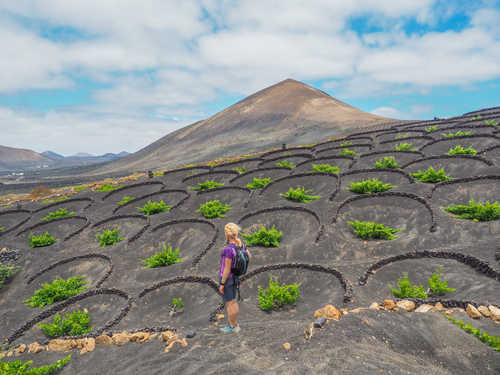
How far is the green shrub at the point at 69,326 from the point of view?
9275 millimetres

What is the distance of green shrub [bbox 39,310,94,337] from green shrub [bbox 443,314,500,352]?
1068cm

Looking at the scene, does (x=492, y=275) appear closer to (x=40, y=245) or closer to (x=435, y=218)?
(x=435, y=218)

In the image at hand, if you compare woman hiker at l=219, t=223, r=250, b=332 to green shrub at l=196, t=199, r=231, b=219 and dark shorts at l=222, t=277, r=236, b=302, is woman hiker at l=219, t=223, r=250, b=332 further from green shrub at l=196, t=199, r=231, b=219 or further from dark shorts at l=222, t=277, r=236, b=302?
green shrub at l=196, t=199, r=231, b=219

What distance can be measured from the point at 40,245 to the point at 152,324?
45.5 feet

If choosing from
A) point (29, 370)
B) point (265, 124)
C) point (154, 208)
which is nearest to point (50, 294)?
point (29, 370)

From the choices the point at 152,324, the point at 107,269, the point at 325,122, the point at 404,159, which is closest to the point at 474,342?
the point at 152,324

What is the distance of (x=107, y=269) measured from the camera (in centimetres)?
1380

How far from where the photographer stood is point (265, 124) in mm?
107250

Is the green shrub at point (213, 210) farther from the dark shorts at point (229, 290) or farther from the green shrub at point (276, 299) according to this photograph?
the dark shorts at point (229, 290)

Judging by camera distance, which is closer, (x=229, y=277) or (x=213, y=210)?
(x=229, y=277)

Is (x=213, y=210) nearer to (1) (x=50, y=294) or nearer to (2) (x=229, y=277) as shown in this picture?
(1) (x=50, y=294)

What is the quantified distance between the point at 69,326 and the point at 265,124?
4046 inches

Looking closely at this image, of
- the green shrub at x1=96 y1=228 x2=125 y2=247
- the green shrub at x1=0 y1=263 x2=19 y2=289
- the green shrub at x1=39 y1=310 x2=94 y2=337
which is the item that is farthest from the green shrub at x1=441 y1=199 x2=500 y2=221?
the green shrub at x1=0 y1=263 x2=19 y2=289

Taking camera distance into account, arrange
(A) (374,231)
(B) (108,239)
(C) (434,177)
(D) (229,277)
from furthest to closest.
Answer: (B) (108,239)
(C) (434,177)
(A) (374,231)
(D) (229,277)
